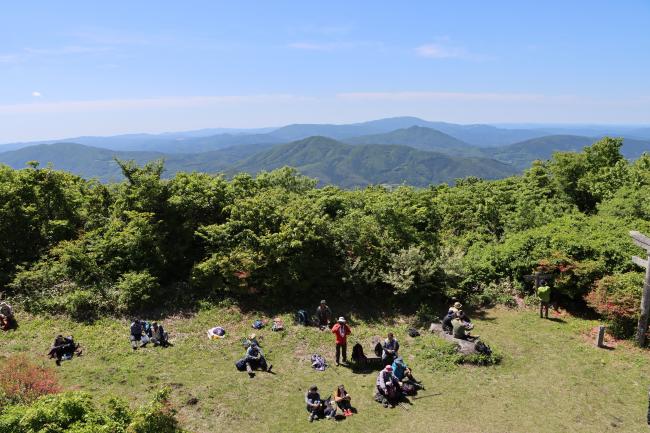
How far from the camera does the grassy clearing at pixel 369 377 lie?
37.9 feet

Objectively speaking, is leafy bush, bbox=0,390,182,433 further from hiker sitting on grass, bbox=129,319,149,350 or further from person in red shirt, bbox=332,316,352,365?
hiker sitting on grass, bbox=129,319,149,350

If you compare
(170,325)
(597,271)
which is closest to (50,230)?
(170,325)

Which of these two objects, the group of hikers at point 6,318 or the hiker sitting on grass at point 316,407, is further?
the group of hikers at point 6,318

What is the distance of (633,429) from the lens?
11023 mm

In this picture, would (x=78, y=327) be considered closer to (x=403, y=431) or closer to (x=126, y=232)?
(x=126, y=232)

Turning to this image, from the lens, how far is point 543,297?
1728 cm

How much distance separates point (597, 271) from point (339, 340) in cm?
1109

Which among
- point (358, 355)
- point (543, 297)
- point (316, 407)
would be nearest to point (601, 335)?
point (543, 297)

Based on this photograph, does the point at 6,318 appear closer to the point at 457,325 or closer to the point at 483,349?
the point at 457,325

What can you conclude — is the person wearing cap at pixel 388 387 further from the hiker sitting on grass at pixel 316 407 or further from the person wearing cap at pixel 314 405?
the person wearing cap at pixel 314 405

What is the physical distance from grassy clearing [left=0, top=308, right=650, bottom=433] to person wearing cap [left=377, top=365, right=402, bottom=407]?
0.33 meters

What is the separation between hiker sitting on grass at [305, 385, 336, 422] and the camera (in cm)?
1174

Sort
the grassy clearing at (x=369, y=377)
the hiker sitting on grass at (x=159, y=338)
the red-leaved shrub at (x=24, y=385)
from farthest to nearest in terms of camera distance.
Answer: the hiker sitting on grass at (x=159, y=338) < the grassy clearing at (x=369, y=377) < the red-leaved shrub at (x=24, y=385)

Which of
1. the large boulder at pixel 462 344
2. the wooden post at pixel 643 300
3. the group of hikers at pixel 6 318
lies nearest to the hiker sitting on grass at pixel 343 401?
the large boulder at pixel 462 344
